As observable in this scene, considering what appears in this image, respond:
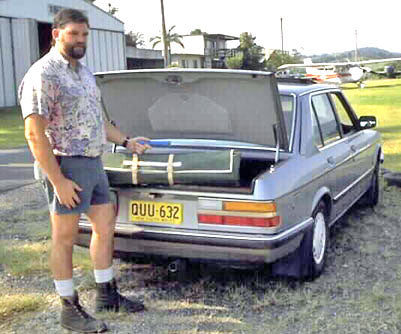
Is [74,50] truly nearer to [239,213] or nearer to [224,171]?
[224,171]

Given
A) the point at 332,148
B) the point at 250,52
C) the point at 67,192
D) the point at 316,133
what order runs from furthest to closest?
the point at 250,52 → the point at 332,148 → the point at 316,133 → the point at 67,192

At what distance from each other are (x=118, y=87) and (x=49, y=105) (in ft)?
4.84

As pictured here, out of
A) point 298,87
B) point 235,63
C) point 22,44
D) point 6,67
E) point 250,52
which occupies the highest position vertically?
point 250,52

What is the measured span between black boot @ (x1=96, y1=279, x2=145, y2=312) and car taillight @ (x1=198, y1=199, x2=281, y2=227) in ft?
2.45

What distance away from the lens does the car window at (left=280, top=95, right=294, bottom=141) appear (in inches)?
183

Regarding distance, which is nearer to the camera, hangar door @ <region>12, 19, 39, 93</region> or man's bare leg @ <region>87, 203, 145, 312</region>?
man's bare leg @ <region>87, 203, 145, 312</region>

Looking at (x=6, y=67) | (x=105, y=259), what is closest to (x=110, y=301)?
(x=105, y=259)

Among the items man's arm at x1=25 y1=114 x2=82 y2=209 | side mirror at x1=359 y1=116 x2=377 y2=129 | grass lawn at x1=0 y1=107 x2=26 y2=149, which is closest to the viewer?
man's arm at x1=25 y1=114 x2=82 y2=209

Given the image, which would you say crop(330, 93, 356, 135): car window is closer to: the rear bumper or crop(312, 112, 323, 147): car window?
crop(312, 112, 323, 147): car window

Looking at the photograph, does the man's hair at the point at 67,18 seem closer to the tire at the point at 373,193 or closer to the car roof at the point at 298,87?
the car roof at the point at 298,87

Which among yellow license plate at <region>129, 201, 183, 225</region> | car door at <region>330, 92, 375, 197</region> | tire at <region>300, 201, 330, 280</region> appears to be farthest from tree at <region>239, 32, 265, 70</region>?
yellow license plate at <region>129, 201, 183, 225</region>

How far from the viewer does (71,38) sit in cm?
352

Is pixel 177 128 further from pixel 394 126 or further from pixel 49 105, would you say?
pixel 394 126

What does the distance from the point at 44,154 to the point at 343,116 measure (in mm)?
3690
